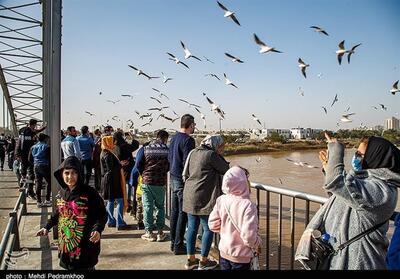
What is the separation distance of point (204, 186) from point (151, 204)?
49.6 inches

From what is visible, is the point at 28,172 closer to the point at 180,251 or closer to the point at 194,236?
the point at 180,251

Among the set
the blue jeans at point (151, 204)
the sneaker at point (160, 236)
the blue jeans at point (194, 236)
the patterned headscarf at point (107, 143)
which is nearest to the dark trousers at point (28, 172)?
the patterned headscarf at point (107, 143)

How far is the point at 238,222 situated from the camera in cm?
262

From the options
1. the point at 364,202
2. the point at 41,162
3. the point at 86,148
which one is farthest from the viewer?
the point at 86,148

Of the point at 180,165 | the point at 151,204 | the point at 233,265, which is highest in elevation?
the point at 180,165

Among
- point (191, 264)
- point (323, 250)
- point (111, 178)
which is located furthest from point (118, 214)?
point (323, 250)

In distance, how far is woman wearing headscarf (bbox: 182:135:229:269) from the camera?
11.1 feet

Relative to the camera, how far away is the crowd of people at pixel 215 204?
1860mm

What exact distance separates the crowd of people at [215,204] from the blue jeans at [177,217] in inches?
0.4

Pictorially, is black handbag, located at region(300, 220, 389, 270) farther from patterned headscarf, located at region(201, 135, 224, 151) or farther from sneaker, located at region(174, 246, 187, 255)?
sneaker, located at region(174, 246, 187, 255)

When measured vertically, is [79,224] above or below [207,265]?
above

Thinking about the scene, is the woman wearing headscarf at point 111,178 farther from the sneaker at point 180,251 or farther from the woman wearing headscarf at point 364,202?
the woman wearing headscarf at point 364,202

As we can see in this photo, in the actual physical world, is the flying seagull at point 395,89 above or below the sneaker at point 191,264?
above

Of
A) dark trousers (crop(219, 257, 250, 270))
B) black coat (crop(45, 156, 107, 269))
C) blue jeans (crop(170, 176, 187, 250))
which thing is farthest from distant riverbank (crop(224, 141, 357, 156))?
black coat (crop(45, 156, 107, 269))
